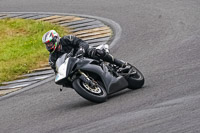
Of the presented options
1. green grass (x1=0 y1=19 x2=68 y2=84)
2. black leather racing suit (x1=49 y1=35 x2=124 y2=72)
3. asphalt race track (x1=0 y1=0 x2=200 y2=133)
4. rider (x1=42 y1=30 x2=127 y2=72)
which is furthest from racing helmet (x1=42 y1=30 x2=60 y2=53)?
green grass (x1=0 y1=19 x2=68 y2=84)

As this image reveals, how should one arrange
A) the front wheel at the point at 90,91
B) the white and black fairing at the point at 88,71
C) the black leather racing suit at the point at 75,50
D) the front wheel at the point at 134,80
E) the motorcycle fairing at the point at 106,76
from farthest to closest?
the front wheel at the point at 134,80 → the black leather racing suit at the point at 75,50 → the motorcycle fairing at the point at 106,76 → the white and black fairing at the point at 88,71 → the front wheel at the point at 90,91

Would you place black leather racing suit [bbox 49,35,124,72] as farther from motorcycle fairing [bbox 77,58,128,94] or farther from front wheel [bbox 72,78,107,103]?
front wheel [bbox 72,78,107,103]

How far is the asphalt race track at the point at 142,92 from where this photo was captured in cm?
693

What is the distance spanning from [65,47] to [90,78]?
0.86 m

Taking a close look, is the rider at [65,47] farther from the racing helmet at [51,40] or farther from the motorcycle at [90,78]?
the motorcycle at [90,78]

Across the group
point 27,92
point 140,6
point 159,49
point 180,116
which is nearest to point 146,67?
point 159,49

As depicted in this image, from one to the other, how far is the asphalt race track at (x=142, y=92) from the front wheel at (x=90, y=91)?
0.13m

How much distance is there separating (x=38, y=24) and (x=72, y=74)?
7405 mm

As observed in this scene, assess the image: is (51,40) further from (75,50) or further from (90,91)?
(90,91)

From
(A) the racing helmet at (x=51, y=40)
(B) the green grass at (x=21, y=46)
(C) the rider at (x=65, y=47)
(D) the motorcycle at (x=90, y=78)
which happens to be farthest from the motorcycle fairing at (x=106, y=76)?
(B) the green grass at (x=21, y=46)

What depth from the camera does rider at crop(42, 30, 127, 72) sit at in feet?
28.7

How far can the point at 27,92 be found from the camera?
35.6ft

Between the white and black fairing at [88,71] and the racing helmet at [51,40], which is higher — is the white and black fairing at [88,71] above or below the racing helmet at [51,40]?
below

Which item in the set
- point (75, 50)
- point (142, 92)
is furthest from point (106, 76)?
point (75, 50)
